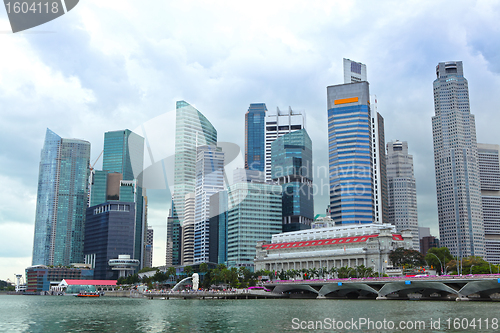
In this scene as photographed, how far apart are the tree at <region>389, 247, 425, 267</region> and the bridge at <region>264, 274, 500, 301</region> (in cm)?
2980

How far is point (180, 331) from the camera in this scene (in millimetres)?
55188

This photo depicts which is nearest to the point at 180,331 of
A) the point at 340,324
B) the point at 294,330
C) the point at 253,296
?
the point at 294,330

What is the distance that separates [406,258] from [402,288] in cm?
5065

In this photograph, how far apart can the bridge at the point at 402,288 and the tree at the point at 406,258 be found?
97.8 ft

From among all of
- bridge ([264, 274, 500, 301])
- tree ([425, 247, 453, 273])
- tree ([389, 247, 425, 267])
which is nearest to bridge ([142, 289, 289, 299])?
bridge ([264, 274, 500, 301])

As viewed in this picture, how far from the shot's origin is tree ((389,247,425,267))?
170 meters

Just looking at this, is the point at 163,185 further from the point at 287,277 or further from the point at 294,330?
the point at 287,277

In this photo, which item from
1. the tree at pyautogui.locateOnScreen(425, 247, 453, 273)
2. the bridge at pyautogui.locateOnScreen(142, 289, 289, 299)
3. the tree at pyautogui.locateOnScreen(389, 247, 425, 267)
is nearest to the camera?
the bridge at pyautogui.locateOnScreen(142, 289, 289, 299)

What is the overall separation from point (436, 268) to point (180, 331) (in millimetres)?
142170

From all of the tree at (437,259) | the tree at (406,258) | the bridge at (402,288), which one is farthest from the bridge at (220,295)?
the tree at (437,259)

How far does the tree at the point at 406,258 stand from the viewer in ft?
558

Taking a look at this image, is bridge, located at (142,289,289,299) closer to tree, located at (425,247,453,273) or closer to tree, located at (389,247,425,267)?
tree, located at (389,247,425,267)

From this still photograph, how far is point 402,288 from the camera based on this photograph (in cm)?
12362

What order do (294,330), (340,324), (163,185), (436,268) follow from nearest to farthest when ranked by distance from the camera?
1. (294,330)
2. (340,324)
3. (163,185)
4. (436,268)
